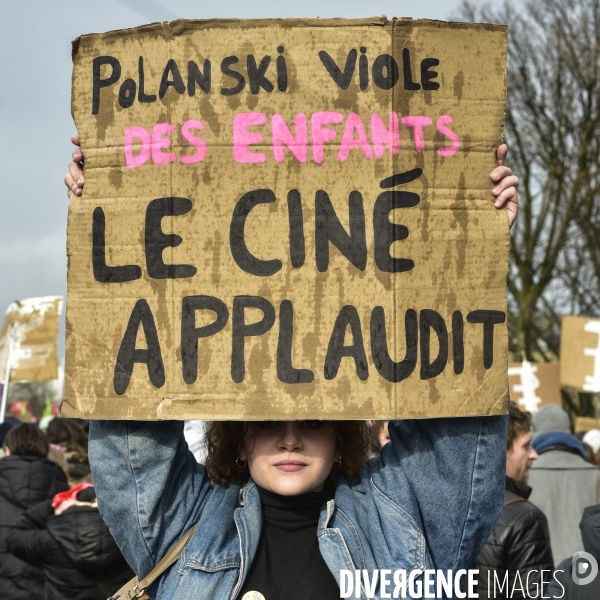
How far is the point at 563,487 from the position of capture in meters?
5.50

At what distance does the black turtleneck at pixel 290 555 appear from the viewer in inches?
92.0

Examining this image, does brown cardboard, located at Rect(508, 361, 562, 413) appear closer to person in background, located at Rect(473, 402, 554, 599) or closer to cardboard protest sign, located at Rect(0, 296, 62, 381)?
cardboard protest sign, located at Rect(0, 296, 62, 381)

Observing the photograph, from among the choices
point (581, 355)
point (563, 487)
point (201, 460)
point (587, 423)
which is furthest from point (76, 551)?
point (587, 423)

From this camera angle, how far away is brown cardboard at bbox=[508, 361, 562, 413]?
11.7m

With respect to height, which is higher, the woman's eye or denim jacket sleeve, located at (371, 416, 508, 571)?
the woman's eye

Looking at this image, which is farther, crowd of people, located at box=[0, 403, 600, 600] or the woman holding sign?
crowd of people, located at box=[0, 403, 600, 600]

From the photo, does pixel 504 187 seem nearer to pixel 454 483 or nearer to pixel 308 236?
pixel 308 236

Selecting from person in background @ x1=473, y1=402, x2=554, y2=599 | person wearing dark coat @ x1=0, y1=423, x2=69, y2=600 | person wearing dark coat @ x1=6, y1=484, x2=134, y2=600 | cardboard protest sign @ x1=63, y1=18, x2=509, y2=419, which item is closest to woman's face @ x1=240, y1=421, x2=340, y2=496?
cardboard protest sign @ x1=63, y1=18, x2=509, y2=419

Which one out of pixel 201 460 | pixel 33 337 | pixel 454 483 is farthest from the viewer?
pixel 33 337

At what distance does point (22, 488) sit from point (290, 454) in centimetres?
287

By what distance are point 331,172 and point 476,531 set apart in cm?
88

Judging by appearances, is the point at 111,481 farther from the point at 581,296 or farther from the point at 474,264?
the point at 581,296

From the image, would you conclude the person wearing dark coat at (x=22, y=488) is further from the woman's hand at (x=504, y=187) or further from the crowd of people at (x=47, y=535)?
the woman's hand at (x=504, y=187)

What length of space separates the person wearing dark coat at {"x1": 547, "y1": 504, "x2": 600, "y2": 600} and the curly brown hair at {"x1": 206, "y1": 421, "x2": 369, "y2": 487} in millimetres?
929
